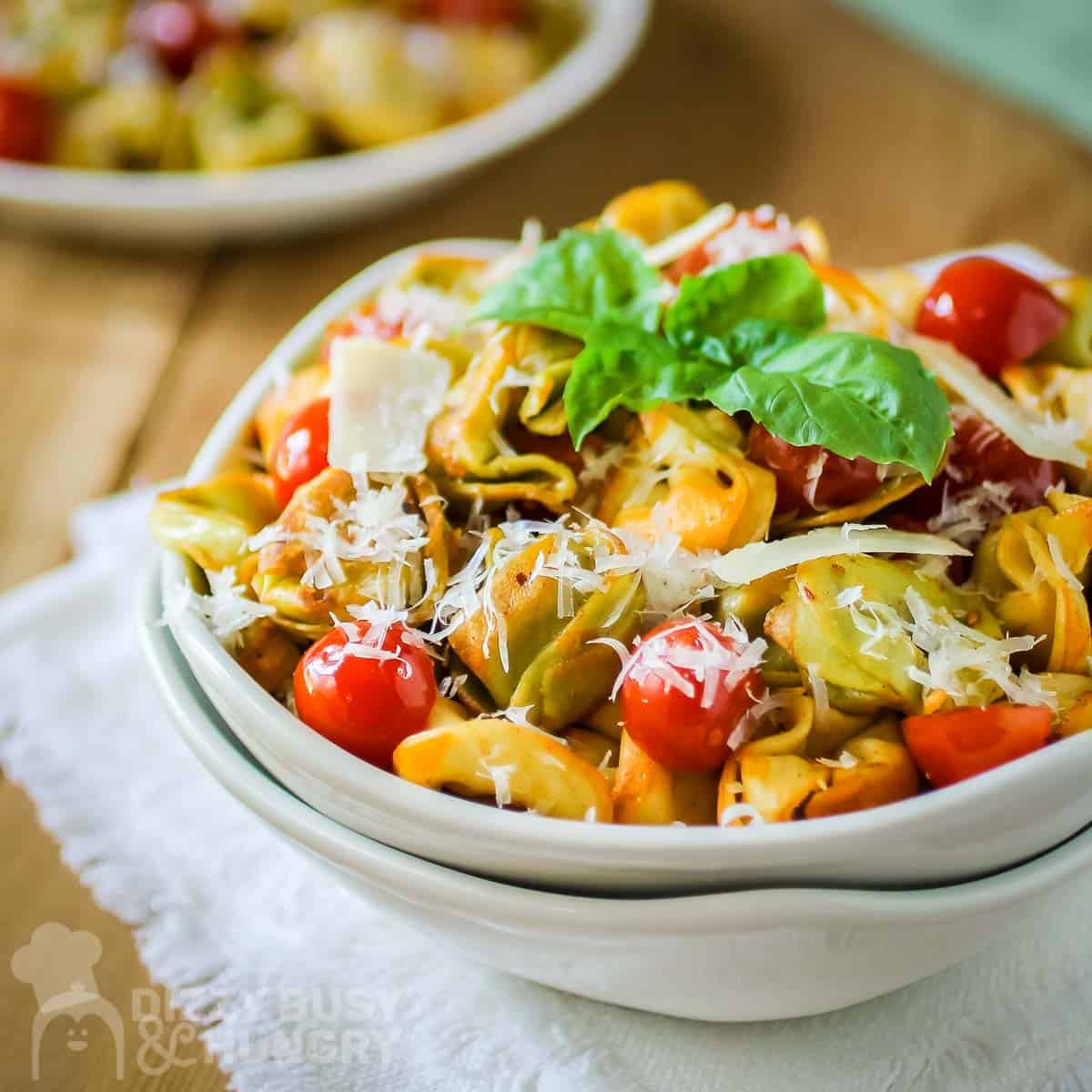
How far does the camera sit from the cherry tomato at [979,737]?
40.8 inches

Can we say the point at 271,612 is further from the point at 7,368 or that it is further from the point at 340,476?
the point at 7,368

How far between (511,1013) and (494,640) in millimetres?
387

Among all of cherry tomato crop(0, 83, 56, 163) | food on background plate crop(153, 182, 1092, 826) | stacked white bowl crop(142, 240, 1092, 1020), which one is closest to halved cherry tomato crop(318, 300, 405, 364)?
food on background plate crop(153, 182, 1092, 826)

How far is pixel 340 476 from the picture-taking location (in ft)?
4.11

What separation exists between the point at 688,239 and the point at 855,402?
375mm

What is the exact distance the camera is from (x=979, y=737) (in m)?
1.04

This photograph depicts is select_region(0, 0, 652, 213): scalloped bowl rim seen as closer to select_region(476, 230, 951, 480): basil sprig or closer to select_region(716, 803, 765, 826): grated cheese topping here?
select_region(476, 230, 951, 480): basil sprig

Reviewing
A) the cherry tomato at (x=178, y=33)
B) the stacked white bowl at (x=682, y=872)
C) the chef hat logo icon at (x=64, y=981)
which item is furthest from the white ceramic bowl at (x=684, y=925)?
the cherry tomato at (x=178, y=33)

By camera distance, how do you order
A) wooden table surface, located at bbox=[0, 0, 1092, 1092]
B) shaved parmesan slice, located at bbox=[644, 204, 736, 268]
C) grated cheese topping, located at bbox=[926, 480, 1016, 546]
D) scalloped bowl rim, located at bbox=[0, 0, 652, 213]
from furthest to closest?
scalloped bowl rim, located at bbox=[0, 0, 652, 213], wooden table surface, located at bbox=[0, 0, 1092, 1092], shaved parmesan slice, located at bbox=[644, 204, 736, 268], grated cheese topping, located at bbox=[926, 480, 1016, 546]

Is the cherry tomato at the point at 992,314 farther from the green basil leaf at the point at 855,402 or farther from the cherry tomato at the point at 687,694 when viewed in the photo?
the cherry tomato at the point at 687,694

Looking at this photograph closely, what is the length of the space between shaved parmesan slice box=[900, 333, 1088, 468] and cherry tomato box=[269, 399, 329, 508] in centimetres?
57

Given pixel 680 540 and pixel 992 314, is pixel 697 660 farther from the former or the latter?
pixel 992 314

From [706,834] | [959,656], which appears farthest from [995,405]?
[706,834]

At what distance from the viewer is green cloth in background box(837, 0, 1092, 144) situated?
265 cm
